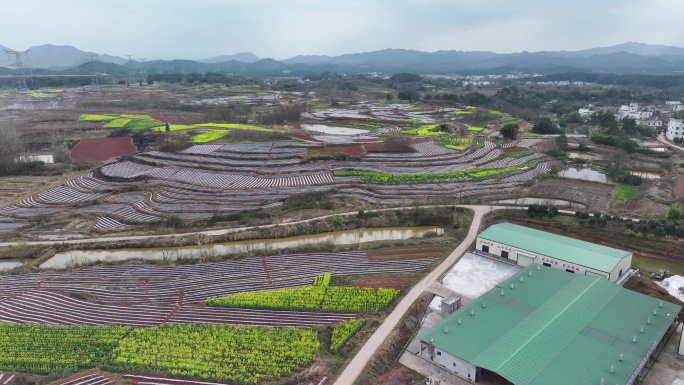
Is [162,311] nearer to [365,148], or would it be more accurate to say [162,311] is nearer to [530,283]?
[530,283]

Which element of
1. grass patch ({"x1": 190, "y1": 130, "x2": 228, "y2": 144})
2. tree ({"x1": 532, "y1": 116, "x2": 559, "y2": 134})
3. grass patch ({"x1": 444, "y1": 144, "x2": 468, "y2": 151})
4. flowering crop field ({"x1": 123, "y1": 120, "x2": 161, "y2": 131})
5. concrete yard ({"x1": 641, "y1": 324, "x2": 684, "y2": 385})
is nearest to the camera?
concrete yard ({"x1": 641, "y1": 324, "x2": 684, "y2": 385})

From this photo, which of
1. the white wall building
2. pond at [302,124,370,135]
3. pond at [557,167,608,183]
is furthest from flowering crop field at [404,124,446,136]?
the white wall building

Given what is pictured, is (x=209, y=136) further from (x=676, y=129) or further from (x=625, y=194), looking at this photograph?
(x=676, y=129)

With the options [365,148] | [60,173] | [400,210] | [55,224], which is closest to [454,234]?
[400,210]

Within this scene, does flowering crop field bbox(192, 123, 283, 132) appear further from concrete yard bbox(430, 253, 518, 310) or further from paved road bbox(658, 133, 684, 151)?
paved road bbox(658, 133, 684, 151)

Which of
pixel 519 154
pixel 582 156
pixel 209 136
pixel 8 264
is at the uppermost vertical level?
pixel 209 136

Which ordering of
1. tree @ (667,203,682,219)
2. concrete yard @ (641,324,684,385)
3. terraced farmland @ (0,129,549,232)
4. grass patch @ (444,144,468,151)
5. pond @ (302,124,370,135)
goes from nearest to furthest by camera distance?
concrete yard @ (641,324,684,385) → tree @ (667,203,682,219) → terraced farmland @ (0,129,549,232) → grass patch @ (444,144,468,151) → pond @ (302,124,370,135)

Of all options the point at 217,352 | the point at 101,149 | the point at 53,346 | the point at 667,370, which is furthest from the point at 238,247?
the point at 101,149

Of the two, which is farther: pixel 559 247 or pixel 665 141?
pixel 665 141
